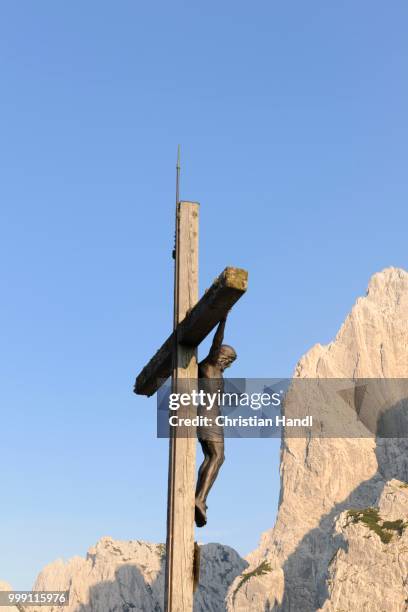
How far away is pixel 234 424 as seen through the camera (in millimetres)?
9141

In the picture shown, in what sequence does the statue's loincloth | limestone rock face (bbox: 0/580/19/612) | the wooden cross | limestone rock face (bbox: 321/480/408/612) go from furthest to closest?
1. limestone rock face (bbox: 0/580/19/612)
2. limestone rock face (bbox: 321/480/408/612)
3. the statue's loincloth
4. the wooden cross

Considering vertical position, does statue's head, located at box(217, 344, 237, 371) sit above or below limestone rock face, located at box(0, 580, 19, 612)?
above

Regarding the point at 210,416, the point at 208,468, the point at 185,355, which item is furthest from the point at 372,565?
the point at 185,355

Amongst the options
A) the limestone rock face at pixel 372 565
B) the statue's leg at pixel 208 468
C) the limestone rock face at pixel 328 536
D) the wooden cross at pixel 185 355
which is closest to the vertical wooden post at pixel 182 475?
the wooden cross at pixel 185 355

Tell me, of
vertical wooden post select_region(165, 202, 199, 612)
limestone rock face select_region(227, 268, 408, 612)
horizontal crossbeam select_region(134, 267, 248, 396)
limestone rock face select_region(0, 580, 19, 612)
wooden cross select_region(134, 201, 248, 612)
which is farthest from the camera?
limestone rock face select_region(0, 580, 19, 612)

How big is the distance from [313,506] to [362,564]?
4931cm

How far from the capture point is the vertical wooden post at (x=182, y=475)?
8141 millimetres

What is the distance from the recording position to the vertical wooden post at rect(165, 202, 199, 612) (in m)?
8.14

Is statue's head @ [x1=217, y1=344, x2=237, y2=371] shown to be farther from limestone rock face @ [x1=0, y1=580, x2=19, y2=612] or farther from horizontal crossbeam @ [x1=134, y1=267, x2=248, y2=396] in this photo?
limestone rock face @ [x1=0, y1=580, x2=19, y2=612]

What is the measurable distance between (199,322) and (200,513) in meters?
1.83

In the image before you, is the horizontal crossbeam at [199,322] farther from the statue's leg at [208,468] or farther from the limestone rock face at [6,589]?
the limestone rock face at [6,589]

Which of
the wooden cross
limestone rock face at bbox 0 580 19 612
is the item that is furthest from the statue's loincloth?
limestone rock face at bbox 0 580 19 612

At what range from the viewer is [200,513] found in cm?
854

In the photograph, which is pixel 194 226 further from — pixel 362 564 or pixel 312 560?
pixel 312 560
